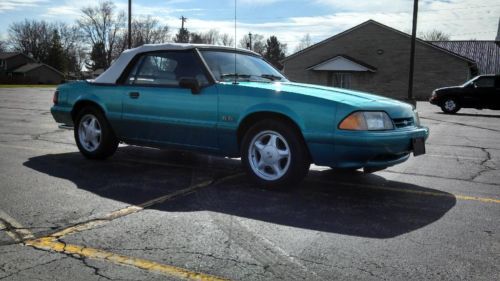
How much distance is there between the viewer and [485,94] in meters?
19.2

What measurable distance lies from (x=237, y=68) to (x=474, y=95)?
54.1 ft

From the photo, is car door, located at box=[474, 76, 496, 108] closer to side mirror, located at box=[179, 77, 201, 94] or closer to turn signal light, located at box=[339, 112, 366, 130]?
turn signal light, located at box=[339, 112, 366, 130]

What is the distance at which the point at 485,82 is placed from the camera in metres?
19.4

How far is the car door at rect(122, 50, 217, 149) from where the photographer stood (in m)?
5.31

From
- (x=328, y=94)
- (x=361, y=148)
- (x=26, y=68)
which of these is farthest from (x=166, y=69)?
(x=26, y=68)

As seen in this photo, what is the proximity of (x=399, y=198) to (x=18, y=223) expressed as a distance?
3.36 metres

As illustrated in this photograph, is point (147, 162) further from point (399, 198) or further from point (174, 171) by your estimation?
point (399, 198)

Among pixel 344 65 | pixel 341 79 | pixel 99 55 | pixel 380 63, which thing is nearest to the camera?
pixel 344 65

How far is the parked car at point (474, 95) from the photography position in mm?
19156

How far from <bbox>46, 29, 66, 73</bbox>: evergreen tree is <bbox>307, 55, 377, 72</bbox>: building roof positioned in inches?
2708

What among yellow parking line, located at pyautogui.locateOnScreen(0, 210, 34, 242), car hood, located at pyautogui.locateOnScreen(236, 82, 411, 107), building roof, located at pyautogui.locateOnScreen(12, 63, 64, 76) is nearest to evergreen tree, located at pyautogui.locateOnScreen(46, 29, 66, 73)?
building roof, located at pyautogui.locateOnScreen(12, 63, 64, 76)

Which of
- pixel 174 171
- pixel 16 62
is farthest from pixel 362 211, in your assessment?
pixel 16 62

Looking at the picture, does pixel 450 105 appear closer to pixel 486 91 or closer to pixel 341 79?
pixel 486 91

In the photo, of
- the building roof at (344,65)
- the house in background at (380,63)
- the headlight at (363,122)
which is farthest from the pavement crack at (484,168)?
the building roof at (344,65)
